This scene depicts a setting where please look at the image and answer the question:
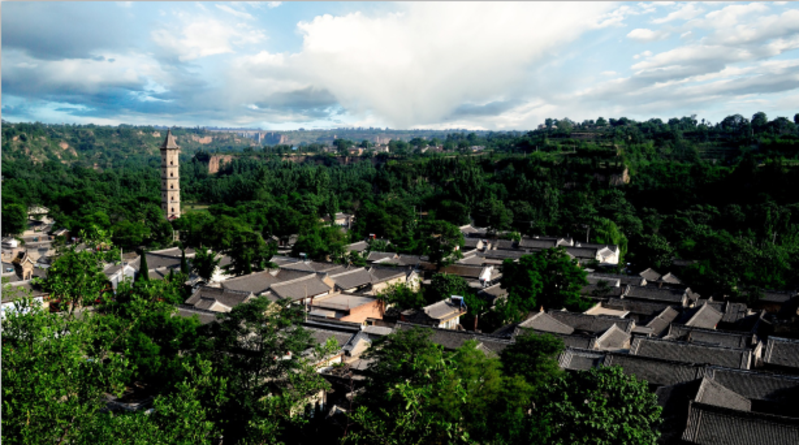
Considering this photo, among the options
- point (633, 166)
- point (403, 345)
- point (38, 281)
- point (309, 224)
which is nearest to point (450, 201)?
point (309, 224)

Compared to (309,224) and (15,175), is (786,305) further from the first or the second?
(15,175)

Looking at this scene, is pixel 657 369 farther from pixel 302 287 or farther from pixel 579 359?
pixel 302 287

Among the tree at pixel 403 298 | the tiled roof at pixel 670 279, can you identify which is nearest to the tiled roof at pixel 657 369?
the tree at pixel 403 298

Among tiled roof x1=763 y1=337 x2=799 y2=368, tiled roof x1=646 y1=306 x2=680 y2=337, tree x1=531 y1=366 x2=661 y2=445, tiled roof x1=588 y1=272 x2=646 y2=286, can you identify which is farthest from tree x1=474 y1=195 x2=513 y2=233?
tree x1=531 y1=366 x2=661 y2=445

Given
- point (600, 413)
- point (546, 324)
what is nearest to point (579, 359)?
point (546, 324)

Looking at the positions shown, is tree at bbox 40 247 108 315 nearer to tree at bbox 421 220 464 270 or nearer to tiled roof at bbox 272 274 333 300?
tiled roof at bbox 272 274 333 300

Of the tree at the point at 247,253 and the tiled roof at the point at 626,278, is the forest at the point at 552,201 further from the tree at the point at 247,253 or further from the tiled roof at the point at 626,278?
the tiled roof at the point at 626,278
